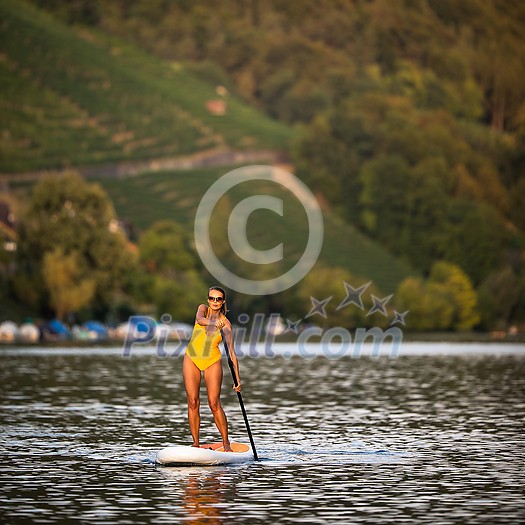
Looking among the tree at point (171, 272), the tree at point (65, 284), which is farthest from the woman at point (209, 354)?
the tree at point (171, 272)

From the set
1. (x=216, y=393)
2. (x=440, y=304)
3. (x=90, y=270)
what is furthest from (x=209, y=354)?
(x=440, y=304)

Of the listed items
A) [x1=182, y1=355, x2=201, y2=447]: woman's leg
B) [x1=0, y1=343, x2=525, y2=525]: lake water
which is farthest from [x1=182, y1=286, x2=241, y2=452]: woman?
[x1=0, y1=343, x2=525, y2=525]: lake water

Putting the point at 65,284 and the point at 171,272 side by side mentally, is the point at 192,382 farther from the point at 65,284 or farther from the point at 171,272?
the point at 171,272

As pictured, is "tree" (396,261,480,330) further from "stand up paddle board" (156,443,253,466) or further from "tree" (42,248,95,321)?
"stand up paddle board" (156,443,253,466)

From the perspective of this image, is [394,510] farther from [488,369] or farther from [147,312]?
[147,312]

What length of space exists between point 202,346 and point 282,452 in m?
3.70

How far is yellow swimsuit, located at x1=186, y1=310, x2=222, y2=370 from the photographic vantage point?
29.5m

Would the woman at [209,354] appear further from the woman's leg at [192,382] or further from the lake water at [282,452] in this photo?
the lake water at [282,452]

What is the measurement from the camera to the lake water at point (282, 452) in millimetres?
24141

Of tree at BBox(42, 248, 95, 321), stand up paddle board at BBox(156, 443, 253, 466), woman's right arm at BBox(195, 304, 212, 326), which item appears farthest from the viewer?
tree at BBox(42, 248, 95, 321)

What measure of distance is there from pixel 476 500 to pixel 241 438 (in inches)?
451

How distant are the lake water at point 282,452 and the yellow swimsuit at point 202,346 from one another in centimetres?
212

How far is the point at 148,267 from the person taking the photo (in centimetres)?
15800

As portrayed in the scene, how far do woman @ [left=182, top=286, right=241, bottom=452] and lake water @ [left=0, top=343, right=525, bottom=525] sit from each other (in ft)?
4.62
